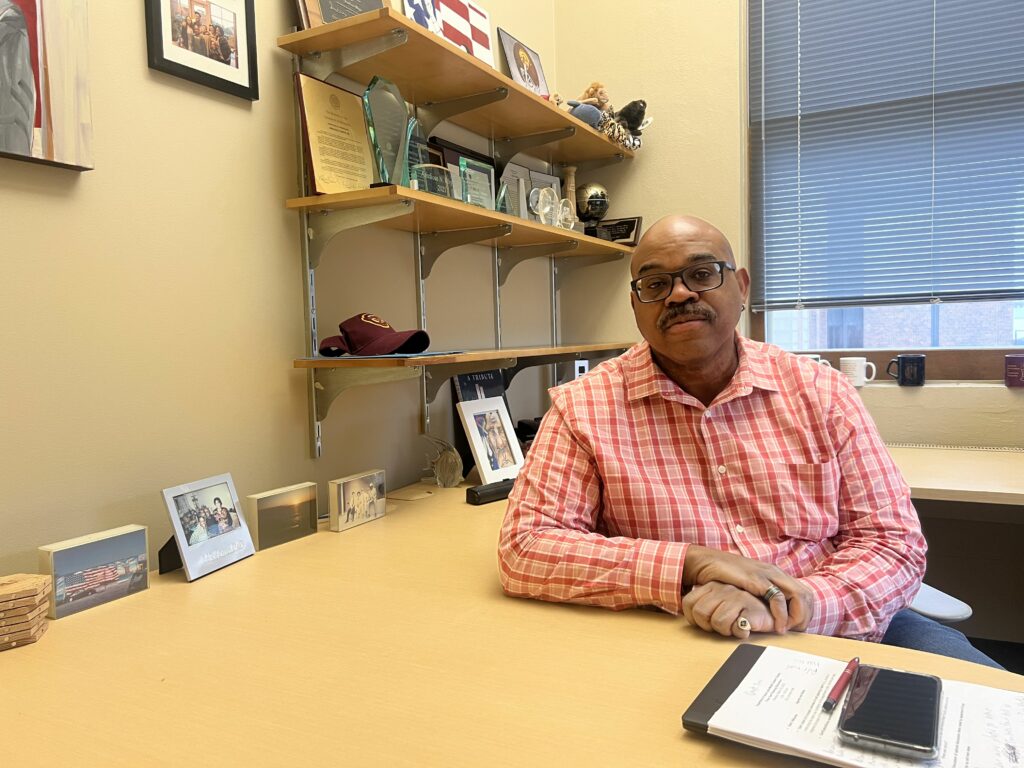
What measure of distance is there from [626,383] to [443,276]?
1.03 metres

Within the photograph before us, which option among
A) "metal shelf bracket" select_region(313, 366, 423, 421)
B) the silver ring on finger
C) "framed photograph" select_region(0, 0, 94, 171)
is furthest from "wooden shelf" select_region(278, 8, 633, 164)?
the silver ring on finger

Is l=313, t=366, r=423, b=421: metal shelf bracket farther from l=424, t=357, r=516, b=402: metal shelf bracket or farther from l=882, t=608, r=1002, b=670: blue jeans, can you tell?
l=882, t=608, r=1002, b=670: blue jeans

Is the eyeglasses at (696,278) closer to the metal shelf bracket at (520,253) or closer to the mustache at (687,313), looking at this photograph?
the mustache at (687,313)

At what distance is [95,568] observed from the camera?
1179 millimetres

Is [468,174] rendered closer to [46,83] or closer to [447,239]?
[447,239]

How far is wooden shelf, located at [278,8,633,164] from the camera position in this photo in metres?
1.61

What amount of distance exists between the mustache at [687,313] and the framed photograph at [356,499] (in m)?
0.79

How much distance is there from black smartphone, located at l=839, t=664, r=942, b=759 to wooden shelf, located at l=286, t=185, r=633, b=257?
1232 millimetres

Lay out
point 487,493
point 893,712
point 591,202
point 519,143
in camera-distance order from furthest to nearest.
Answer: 1. point 591,202
2. point 519,143
3. point 487,493
4. point 893,712

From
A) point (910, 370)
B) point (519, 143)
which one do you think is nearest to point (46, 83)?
point (519, 143)

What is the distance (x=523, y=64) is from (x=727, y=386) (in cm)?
180

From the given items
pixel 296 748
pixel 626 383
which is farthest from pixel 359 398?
pixel 296 748

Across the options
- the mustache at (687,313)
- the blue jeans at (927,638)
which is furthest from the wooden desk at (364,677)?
the mustache at (687,313)

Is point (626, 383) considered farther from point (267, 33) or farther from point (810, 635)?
point (267, 33)
